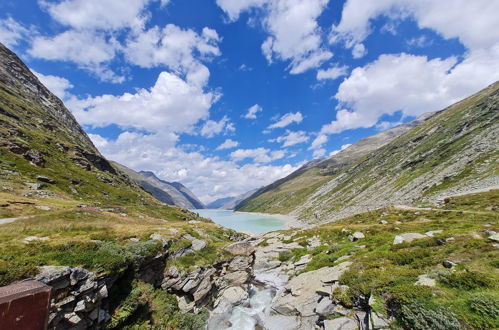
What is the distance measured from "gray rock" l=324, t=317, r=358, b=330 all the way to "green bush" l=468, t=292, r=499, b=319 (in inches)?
217

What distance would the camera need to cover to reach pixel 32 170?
210 ft

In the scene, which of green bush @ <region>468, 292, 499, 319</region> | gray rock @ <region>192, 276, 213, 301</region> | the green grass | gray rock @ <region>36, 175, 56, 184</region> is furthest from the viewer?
gray rock @ <region>36, 175, 56, 184</region>

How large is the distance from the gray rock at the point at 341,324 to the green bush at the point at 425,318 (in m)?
2.69

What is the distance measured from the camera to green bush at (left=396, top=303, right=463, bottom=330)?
898 cm

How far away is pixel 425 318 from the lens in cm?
974

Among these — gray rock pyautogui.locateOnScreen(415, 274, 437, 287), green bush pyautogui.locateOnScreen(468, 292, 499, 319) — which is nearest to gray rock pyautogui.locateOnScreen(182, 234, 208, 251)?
gray rock pyautogui.locateOnScreen(415, 274, 437, 287)

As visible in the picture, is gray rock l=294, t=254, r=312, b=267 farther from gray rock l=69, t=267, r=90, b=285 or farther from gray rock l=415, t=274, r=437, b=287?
gray rock l=69, t=267, r=90, b=285

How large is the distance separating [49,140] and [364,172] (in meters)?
192

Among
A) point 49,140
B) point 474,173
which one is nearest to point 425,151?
point 474,173

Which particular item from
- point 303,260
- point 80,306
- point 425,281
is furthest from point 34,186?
point 425,281

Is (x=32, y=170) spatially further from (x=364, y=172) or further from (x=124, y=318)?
(x=364, y=172)

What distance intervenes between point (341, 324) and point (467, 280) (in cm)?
662

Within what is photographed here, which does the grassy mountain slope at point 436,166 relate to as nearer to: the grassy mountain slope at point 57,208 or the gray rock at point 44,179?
the grassy mountain slope at point 57,208

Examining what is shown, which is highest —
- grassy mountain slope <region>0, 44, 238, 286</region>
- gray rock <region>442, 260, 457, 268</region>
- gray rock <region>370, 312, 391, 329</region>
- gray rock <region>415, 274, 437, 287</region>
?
grassy mountain slope <region>0, 44, 238, 286</region>
